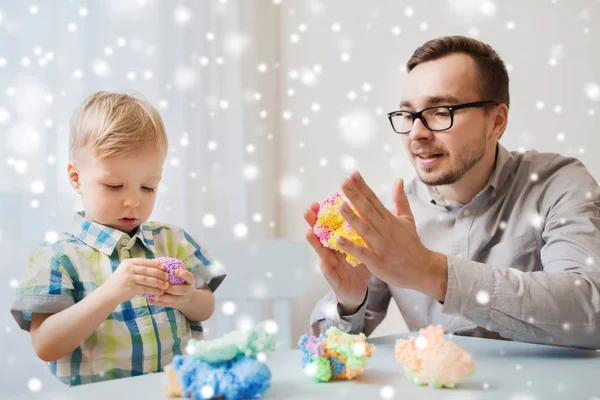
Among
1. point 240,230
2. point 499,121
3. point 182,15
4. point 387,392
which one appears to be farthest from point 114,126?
point 240,230

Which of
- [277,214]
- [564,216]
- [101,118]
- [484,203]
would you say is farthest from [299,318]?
[101,118]

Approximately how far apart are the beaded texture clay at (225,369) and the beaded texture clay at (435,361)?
0.21 meters

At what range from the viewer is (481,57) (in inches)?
63.4

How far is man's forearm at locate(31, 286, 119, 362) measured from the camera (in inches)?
40.9

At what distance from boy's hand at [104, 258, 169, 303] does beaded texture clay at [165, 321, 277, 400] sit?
0.76ft

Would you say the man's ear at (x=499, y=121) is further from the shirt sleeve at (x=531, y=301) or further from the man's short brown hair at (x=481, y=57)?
the shirt sleeve at (x=531, y=301)

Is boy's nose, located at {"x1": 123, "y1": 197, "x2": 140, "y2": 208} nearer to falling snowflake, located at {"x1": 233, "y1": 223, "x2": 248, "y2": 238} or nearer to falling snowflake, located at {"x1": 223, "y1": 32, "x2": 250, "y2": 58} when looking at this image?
falling snowflake, located at {"x1": 233, "y1": 223, "x2": 248, "y2": 238}

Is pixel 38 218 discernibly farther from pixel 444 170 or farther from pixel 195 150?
pixel 444 170

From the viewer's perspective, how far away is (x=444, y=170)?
1.55 metres

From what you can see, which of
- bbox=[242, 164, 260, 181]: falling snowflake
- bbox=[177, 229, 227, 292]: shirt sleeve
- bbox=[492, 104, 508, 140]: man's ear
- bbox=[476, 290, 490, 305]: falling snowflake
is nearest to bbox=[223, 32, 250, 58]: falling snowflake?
bbox=[242, 164, 260, 181]: falling snowflake

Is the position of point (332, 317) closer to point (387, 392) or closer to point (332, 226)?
point (332, 226)

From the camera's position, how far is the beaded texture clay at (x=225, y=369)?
2.58 feet

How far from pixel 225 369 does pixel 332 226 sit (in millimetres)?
419

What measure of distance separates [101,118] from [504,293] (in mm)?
833
